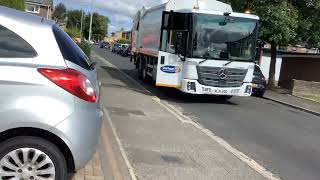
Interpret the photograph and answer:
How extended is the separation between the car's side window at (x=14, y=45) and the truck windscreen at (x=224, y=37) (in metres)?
12.5

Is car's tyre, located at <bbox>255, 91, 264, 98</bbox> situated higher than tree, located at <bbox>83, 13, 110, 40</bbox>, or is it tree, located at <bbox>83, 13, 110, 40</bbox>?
tree, located at <bbox>83, 13, 110, 40</bbox>

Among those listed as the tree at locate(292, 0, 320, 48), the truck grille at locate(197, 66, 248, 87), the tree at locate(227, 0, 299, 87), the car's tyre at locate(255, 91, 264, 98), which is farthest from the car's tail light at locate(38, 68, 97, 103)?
the tree at locate(292, 0, 320, 48)

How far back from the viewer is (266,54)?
149 feet

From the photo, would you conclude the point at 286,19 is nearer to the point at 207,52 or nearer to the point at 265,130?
the point at 207,52

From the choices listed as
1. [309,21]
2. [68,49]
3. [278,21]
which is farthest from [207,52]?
[309,21]

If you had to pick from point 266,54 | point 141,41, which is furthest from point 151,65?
point 266,54

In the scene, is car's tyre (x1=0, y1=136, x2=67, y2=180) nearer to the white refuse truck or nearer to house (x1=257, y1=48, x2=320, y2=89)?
the white refuse truck

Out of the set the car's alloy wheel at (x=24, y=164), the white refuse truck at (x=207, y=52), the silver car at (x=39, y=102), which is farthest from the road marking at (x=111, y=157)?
the white refuse truck at (x=207, y=52)

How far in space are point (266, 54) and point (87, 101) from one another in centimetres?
4096

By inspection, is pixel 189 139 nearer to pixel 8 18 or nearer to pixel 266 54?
pixel 8 18

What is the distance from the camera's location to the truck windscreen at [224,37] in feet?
58.1

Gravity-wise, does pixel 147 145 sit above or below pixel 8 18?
below

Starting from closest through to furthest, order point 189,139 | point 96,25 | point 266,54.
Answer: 1. point 189,139
2. point 266,54
3. point 96,25

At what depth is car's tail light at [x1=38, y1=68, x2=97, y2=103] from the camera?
5.39m
